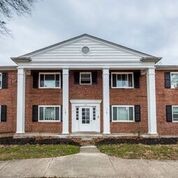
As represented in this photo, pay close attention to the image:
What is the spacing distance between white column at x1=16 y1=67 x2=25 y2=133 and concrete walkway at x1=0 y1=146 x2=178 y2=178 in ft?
32.8

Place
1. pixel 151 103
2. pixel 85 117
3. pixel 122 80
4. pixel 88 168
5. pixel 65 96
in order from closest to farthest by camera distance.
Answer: pixel 88 168 → pixel 151 103 → pixel 65 96 → pixel 85 117 → pixel 122 80

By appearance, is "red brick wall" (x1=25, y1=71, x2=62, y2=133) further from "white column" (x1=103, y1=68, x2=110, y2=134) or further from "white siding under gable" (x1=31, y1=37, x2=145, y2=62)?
"white column" (x1=103, y1=68, x2=110, y2=134)

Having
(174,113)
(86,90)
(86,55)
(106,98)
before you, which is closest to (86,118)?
(86,90)

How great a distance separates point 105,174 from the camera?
8.68m

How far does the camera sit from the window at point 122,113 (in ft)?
72.7

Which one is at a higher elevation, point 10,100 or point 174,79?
point 174,79

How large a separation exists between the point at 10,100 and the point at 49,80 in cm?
350

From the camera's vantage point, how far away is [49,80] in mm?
22625

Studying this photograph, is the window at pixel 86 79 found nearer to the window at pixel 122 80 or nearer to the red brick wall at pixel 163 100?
the window at pixel 122 80

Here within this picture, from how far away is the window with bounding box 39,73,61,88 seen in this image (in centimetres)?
2256

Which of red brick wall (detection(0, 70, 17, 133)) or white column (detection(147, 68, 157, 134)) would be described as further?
red brick wall (detection(0, 70, 17, 133))

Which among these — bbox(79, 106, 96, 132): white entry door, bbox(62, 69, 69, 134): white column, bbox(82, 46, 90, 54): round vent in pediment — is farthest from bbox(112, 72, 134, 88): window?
bbox(62, 69, 69, 134): white column

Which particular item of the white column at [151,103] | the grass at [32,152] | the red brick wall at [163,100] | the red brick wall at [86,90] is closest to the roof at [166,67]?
the red brick wall at [163,100]

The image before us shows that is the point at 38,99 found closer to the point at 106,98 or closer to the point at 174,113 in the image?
Result: the point at 106,98
